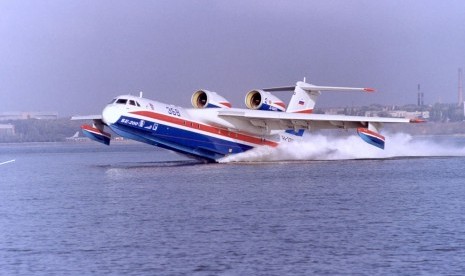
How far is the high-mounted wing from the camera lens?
43.3 metres

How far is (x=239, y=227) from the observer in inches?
795

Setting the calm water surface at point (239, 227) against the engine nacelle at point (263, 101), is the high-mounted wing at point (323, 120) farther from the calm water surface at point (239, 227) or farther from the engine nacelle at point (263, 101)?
the calm water surface at point (239, 227)

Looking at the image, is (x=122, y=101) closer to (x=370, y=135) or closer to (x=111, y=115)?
(x=111, y=115)

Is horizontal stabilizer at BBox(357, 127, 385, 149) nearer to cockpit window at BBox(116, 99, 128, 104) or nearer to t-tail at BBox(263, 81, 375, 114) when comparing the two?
t-tail at BBox(263, 81, 375, 114)

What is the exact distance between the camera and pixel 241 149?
4653 cm

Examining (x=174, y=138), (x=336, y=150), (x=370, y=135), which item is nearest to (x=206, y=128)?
(x=174, y=138)

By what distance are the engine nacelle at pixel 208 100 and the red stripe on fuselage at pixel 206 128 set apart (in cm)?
153

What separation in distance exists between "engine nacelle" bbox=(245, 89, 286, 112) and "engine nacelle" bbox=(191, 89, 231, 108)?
1.95 meters

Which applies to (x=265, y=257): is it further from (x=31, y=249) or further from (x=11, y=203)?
(x=11, y=203)

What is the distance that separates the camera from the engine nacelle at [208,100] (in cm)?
4544

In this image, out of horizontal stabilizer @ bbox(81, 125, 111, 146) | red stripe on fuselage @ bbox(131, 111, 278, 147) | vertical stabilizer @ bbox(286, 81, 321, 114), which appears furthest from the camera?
vertical stabilizer @ bbox(286, 81, 321, 114)

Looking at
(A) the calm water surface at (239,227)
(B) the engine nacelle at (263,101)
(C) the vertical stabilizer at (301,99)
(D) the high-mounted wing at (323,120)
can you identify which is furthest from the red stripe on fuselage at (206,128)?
(A) the calm water surface at (239,227)

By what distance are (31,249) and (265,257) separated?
4.91 metres

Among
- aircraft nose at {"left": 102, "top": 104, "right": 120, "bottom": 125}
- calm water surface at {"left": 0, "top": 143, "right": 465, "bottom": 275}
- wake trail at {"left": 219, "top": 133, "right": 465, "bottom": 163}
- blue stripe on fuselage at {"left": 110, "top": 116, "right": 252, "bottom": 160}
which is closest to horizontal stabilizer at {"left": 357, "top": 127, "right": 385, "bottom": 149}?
wake trail at {"left": 219, "top": 133, "right": 465, "bottom": 163}
